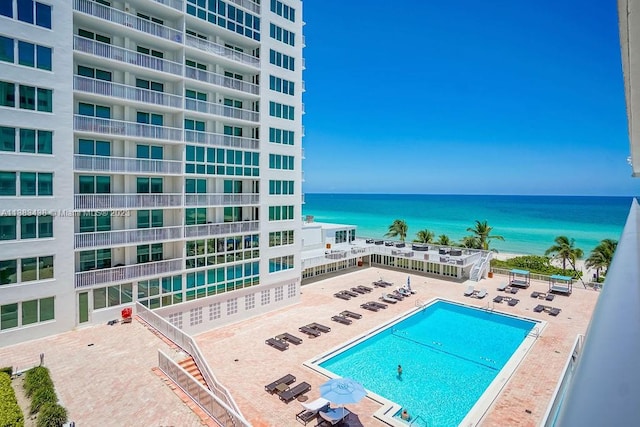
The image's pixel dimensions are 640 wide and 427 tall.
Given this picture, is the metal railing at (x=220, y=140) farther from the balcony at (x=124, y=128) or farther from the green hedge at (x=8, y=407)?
the green hedge at (x=8, y=407)

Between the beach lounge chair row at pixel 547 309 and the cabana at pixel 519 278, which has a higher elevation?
the cabana at pixel 519 278

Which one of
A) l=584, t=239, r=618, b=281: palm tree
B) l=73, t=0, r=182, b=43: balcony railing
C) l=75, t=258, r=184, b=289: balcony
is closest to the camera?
l=73, t=0, r=182, b=43: balcony railing

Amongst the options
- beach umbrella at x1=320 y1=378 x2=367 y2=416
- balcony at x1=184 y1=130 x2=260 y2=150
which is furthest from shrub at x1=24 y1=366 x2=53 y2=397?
balcony at x1=184 y1=130 x2=260 y2=150

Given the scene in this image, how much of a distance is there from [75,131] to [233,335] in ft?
46.8

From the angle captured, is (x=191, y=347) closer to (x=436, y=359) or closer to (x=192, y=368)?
(x=192, y=368)

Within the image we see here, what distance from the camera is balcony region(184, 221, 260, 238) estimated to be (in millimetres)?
23266

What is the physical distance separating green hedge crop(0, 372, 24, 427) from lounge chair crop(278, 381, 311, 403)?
911cm

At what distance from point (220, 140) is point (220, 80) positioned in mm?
3874

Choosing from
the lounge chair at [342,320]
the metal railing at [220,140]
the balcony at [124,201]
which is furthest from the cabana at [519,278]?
the balcony at [124,201]

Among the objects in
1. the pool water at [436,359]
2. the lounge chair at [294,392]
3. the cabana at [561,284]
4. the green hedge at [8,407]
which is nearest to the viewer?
the green hedge at [8,407]

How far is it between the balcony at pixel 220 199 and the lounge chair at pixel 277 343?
9135 mm

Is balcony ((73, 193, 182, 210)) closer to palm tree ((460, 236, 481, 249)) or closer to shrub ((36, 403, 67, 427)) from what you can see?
shrub ((36, 403, 67, 427))

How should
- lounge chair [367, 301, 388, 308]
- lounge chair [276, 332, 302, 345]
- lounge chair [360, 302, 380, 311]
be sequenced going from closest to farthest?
lounge chair [276, 332, 302, 345]
lounge chair [360, 302, 380, 311]
lounge chair [367, 301, 388, 308]

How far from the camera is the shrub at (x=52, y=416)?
11.2m
